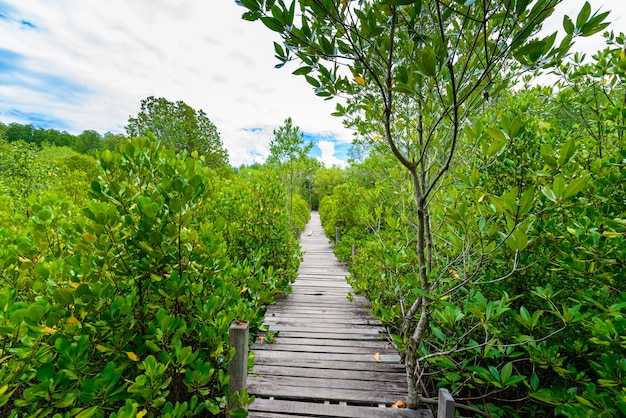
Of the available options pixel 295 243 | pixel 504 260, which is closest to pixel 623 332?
pixel 504 260

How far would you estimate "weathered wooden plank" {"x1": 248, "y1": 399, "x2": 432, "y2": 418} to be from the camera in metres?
2.29

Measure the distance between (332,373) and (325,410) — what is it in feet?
1.57

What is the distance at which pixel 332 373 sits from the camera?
2.85 metres

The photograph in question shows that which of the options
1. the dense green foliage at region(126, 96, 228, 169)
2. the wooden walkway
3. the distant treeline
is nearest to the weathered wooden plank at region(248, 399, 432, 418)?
the wooden walkway

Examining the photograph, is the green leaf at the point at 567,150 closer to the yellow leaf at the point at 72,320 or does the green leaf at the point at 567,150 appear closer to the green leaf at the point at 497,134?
the green leaf at the point at 497,134

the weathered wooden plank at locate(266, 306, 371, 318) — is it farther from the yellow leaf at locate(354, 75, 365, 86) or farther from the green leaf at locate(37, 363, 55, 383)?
the yellow leaf at locate(354, 75, 365, 86)

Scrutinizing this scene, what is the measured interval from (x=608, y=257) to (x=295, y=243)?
4473mm

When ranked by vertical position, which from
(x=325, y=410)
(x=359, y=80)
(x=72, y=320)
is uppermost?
(x=359, y=80)

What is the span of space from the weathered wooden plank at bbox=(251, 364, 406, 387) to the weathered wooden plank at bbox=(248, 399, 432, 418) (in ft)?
1.17

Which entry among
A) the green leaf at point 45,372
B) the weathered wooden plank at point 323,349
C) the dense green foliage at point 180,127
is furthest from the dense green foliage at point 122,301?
the dense green foliage at point 180,127

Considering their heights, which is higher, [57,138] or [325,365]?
[57,138]

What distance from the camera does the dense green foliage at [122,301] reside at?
3.33 ft

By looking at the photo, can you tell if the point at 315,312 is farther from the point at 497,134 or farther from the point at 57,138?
the point at 57,138

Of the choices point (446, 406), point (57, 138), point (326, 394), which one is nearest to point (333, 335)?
Result: point (326, 394)
